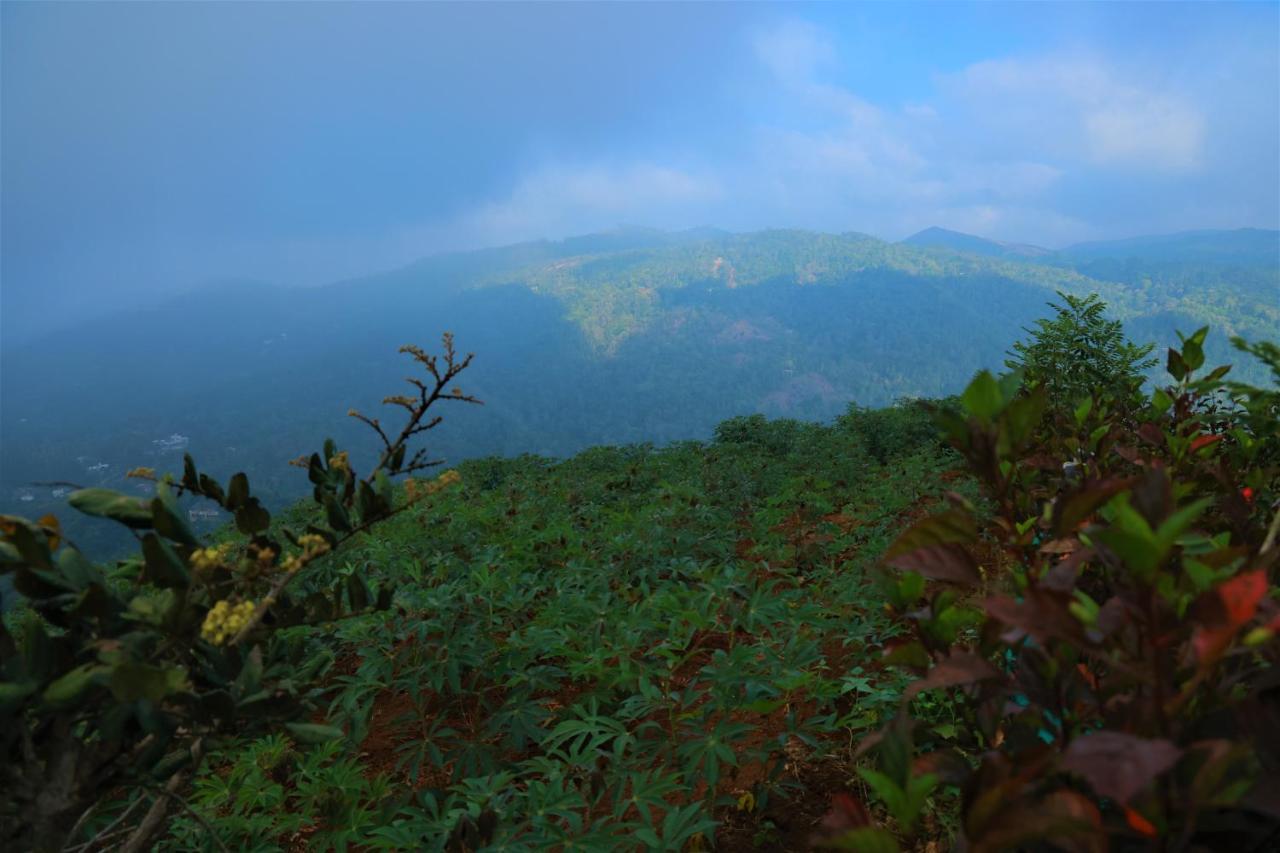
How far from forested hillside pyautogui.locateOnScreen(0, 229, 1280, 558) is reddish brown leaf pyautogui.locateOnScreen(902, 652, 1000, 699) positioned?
8000cm

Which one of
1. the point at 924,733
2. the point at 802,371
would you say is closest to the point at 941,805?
the point at 924,733

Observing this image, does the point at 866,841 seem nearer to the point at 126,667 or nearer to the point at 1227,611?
the point at 1227,611

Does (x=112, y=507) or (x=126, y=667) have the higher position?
(x=112, y=507)

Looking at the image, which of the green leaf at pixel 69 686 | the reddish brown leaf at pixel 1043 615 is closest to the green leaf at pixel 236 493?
the green leaf at pixel 69 686

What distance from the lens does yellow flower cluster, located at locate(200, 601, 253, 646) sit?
3.16 ft

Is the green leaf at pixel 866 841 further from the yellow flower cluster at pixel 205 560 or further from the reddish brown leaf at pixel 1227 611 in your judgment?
the yellow flower cluster at pixel 205 560

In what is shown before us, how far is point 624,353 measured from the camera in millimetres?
125375

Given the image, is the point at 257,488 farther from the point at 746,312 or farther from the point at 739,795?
the point at 746,312

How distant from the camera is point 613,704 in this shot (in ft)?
8.49

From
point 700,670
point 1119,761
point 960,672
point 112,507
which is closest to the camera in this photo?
point 1119,761

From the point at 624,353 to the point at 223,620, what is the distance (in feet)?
411

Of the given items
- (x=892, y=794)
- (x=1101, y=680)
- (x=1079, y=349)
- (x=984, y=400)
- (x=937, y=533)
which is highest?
(x=984, y=400)

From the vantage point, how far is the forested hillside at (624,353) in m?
101

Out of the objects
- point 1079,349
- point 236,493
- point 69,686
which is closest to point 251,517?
point 236,493
